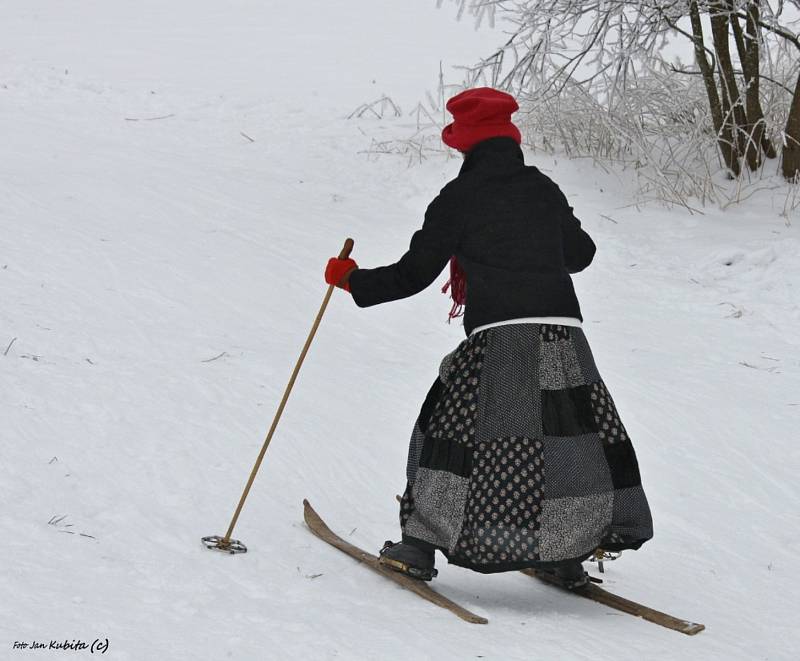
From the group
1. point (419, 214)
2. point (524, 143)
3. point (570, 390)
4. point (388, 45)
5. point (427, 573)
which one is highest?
point (388, 45)

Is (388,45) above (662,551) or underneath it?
above

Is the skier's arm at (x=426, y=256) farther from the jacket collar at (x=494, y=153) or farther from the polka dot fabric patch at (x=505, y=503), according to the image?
the polka dot fabric patch at (x=505, y=503)

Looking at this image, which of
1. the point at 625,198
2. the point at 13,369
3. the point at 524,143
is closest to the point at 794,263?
the point at 625,198

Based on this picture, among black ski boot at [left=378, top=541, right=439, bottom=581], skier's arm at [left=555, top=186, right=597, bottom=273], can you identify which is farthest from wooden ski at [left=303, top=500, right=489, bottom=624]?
skier's arm at [left=555, top=186, right=597, bottom=273]

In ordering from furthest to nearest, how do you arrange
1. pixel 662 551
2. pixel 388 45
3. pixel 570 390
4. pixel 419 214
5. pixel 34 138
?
pixel 388 45 < pixel 34 138 < pixel 419 214 < pixel 662 551 < pixel 570 390

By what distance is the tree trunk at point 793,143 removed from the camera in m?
7.84

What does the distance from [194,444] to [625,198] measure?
4781 millimetres

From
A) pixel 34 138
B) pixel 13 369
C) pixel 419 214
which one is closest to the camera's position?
pixel 13 369

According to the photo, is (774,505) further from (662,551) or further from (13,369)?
(13,369)

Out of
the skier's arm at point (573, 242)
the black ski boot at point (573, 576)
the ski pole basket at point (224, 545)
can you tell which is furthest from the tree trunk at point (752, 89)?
the ski pole basket at point (224, 545)

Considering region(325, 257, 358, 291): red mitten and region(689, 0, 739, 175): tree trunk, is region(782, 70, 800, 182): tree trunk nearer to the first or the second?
region(689, 0, 739, 175): tree trunk

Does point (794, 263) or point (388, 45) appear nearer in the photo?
point (794, 263)

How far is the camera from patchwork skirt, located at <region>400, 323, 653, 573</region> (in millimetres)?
3107

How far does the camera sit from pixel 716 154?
848 cm
